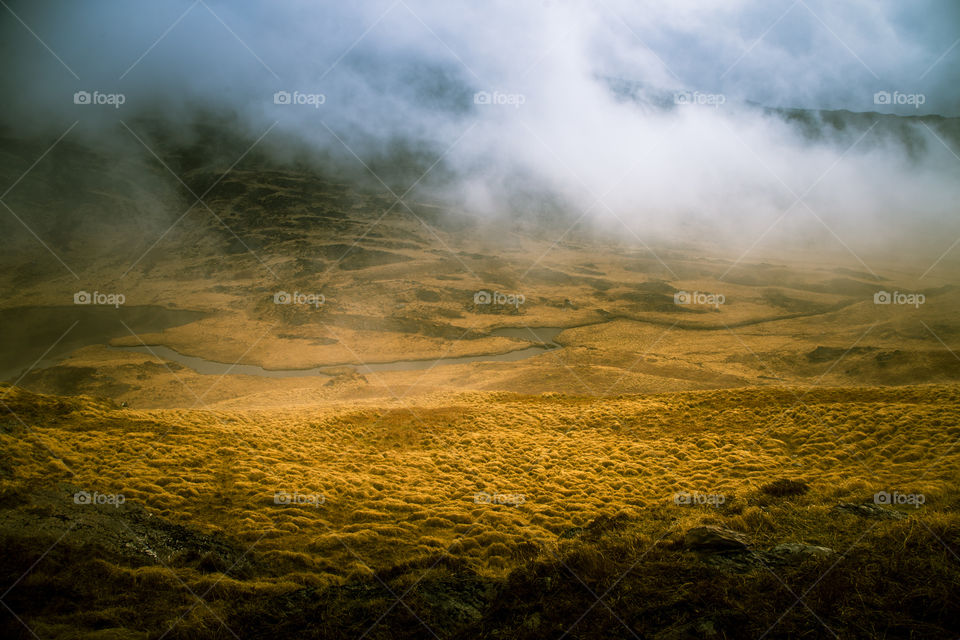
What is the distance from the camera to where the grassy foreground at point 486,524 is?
4.94 meters

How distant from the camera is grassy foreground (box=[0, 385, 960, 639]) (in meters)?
4.94

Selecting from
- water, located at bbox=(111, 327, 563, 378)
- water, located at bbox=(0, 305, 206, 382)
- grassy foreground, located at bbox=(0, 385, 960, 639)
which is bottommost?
grassy foreground, located at bbox=(0, 385, 960, 639)

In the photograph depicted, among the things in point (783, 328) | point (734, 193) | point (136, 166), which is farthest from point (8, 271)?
point (734, 193)

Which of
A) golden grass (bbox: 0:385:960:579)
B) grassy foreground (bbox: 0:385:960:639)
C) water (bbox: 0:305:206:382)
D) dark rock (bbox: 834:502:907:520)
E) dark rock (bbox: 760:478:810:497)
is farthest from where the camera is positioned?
water (bbox: 0:305:206:382)

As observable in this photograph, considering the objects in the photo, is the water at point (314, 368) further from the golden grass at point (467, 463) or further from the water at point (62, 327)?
the golden grass at point (467, 463)

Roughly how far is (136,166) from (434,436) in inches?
4301

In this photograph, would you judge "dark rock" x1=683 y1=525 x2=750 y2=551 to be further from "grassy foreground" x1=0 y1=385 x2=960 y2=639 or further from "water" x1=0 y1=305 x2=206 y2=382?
"water" x1=0 y1=305 x2=206 y2=382

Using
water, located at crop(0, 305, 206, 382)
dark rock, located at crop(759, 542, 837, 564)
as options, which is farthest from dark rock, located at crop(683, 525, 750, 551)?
water, located at crop(0, 305, 206, 382)

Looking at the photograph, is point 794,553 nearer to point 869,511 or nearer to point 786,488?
point 869,511

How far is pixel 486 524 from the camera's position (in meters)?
8.83

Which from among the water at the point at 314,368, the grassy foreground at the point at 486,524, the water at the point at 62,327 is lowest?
the grassy foreground at the point at 486,524

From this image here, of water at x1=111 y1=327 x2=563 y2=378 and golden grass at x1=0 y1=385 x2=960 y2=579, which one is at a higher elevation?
water at x1=111 y1=327 x2=563 y2=378

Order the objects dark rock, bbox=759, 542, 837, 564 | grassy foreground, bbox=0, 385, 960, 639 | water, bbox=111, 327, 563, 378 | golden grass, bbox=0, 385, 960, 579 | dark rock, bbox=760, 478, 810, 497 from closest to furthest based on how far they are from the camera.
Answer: grassy foreground, bbox=0, 385, 960, 639 → dark rock, bbox=759, 542, 837, 564 → golden grass, bbox=0, 385, 960, 579 → dark rock, bbox=760, 478, 810, 497 → water, bbox=111, 327, 563, 378

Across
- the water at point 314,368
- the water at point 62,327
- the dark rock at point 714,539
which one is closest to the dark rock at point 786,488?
Answer: the dark rock at point 714,539
